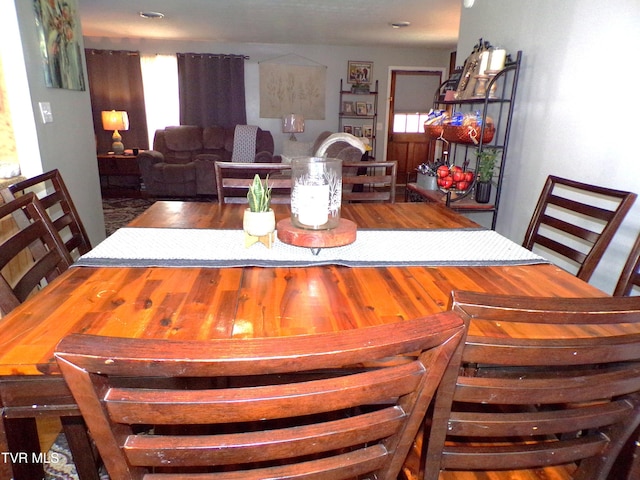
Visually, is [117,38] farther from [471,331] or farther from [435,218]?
[471,331]

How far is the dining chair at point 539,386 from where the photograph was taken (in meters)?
0.57

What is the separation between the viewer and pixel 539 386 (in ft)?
2.13

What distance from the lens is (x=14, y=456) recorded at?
0.78 m

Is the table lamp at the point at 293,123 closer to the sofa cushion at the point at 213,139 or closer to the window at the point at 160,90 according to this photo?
the sofa cushion at the point at 213,139

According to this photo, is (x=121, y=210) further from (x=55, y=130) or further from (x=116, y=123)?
(x=55, y=130)

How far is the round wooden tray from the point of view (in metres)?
1.23

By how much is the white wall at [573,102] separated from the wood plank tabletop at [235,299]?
1036mm

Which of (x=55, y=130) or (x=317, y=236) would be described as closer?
(x=317, y=236)

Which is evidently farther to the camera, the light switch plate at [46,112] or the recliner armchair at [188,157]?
the recliner armchair at [188,157]

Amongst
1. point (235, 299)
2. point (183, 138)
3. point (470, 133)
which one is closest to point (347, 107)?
point (183, 138)

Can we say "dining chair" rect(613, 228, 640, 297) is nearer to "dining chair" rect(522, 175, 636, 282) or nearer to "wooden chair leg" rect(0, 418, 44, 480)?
"dining chair" rect(522, 175, 636, 282)

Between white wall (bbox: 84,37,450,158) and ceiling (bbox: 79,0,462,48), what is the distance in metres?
0.22

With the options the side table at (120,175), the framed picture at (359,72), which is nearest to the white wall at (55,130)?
the side table at (120,175)

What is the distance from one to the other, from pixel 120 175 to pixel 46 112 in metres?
3.77
